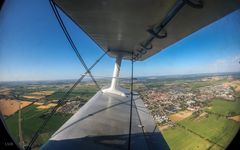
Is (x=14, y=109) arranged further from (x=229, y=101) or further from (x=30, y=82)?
(x=229, y=101)

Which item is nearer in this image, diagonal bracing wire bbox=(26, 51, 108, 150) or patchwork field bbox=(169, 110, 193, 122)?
diagonal bracing wire bbox=(26, 51, 108, 150)

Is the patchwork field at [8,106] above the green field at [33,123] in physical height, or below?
above

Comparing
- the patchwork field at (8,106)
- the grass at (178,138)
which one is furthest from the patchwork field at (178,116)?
the patchwork field at (8,106)

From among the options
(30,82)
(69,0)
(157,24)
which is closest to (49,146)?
(30,82)

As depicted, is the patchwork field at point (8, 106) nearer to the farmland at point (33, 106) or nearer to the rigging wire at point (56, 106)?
the farmland at point (33, 106)

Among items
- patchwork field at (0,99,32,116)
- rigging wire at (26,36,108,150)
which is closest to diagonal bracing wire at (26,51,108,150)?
rigging wire at (26,36,108,150)

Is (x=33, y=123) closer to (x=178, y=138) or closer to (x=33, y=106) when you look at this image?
(x=33, y=106)

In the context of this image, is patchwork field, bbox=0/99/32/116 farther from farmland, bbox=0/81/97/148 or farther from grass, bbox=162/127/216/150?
grass, bbox=162/127/216/150

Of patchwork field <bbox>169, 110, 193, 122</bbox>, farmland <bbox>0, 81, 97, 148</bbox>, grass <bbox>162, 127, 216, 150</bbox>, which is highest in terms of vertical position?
farmland <bbox>0, 81, 97, 148</bbox>

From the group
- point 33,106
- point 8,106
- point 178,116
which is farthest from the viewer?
point 178,116

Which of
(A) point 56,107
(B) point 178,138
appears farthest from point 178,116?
(A) point 56,107
